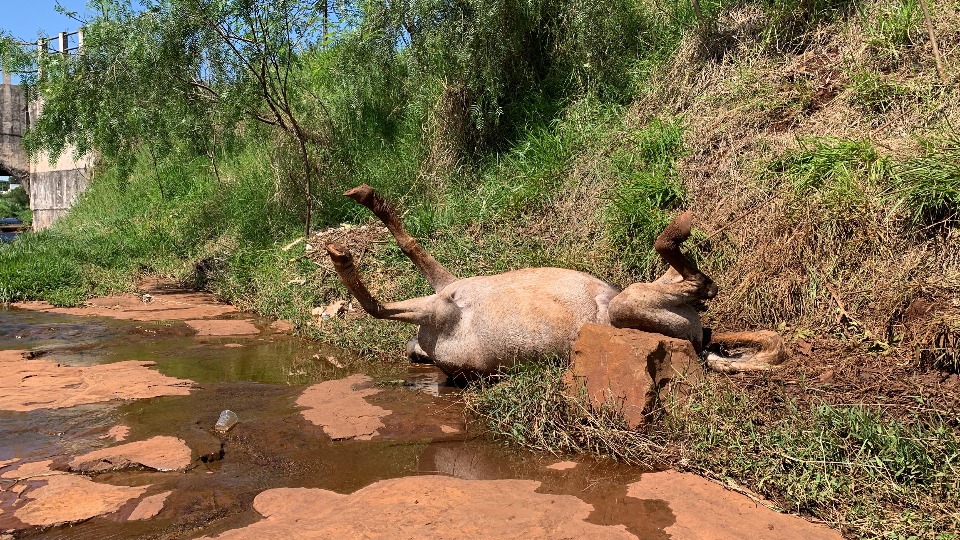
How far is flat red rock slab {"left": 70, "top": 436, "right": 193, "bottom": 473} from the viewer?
144 inches

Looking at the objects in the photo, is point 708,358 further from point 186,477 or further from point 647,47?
point 647,47

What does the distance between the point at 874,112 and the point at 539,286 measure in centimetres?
336

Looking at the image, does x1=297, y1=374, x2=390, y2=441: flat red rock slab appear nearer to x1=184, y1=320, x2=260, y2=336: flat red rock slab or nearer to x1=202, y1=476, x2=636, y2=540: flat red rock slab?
x1=202, y1=476, x2=636, y2=540: flat red rock slab

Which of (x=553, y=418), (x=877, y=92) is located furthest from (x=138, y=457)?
(x=877, y=92)

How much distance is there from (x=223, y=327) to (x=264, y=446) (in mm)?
3567

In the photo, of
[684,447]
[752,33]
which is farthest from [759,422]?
[752,33]

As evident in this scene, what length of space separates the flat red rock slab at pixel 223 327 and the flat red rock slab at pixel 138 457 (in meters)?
3.17

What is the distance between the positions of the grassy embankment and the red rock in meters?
0.12

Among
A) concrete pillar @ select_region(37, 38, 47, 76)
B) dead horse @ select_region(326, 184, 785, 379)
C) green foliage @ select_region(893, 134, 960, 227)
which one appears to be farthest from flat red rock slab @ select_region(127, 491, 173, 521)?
concrete pillar @ select_region(37, 38, 47, 76)

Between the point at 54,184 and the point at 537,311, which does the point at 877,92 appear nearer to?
the point at 537,311

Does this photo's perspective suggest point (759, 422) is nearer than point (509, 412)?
Yes

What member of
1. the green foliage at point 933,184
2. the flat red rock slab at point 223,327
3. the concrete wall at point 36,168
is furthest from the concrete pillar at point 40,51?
the green foliage at point 933,184

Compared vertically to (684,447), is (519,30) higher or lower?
higher

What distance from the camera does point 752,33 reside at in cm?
750
